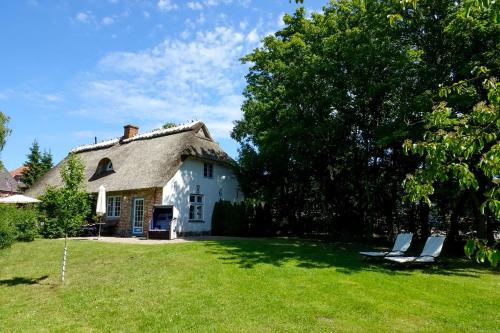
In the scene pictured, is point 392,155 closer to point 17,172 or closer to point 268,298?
point 268,298

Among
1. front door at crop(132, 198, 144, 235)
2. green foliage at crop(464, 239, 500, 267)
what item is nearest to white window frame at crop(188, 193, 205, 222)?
front door at crop(132, 198, 144, 235)

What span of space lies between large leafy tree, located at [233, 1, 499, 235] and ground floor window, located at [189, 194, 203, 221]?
3.77 metres

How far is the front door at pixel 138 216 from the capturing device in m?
23.4

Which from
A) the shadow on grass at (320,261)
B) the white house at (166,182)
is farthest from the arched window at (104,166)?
the shadow on grass at (320,261)

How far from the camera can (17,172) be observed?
2544 inches

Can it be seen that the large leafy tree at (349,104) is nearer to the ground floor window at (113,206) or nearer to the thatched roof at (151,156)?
the thatched roof at (151,156)

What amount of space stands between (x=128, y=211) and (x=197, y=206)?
164 inches

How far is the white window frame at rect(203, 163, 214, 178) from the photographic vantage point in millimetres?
25781

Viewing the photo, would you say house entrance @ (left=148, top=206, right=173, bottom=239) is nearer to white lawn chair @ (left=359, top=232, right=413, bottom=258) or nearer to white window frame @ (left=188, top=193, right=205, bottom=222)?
white window frame @ (left=188, top=193, right=205, bottom=222)

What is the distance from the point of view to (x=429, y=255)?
529 inches

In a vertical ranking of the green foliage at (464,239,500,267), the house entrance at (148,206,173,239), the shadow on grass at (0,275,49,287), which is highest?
the house entrance at (148,206,173,239)

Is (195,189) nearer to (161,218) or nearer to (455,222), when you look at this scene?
(161,218)

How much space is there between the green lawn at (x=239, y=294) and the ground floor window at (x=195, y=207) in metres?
9.36

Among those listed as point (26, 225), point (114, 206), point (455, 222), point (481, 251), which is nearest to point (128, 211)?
point (114, 206)
